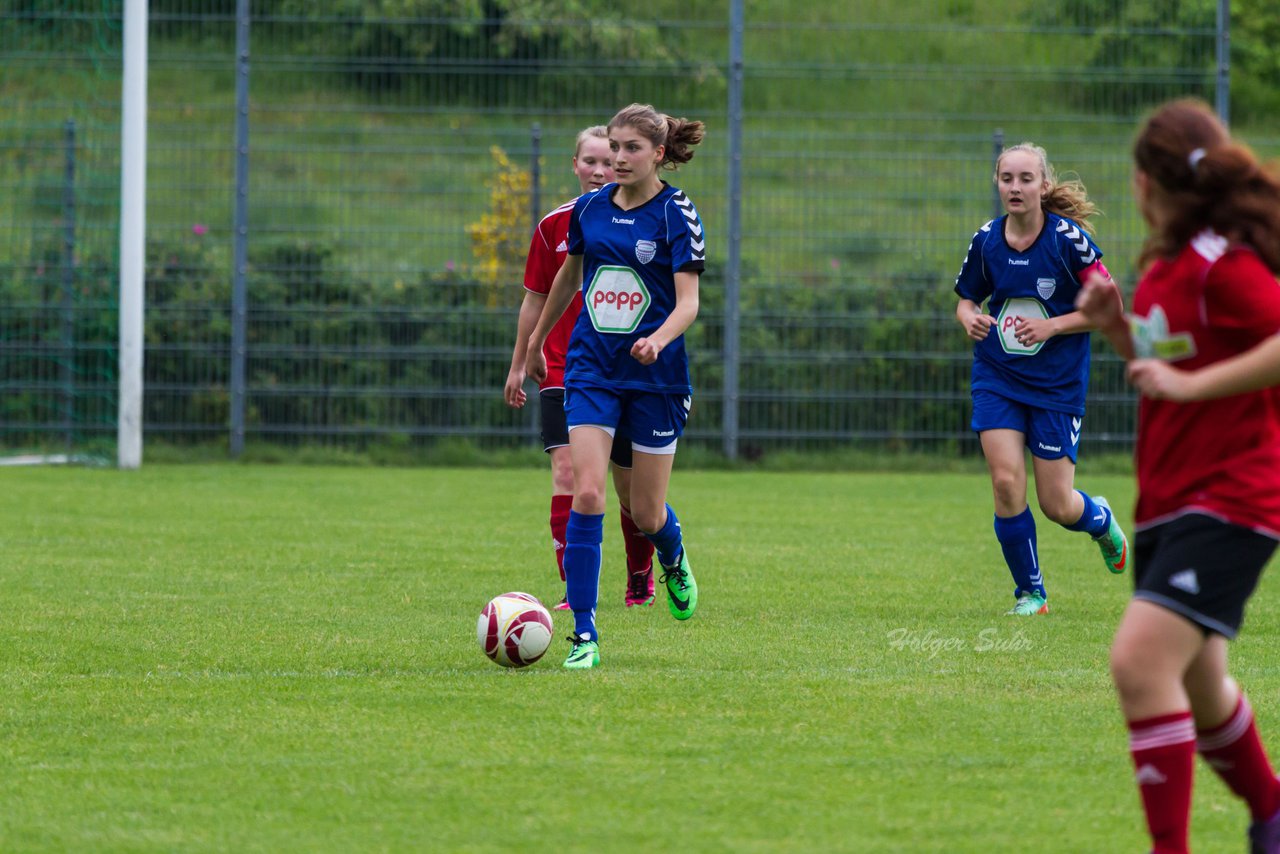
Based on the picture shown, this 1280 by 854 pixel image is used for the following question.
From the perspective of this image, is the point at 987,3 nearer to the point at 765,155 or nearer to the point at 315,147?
the point at 765,155

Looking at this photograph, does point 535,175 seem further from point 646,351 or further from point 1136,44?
point 646,351

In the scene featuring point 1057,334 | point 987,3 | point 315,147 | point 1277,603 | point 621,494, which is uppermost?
point 987,3

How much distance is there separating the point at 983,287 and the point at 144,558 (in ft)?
14.9

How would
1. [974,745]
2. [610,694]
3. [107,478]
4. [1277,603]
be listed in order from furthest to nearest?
[107,478] → [1277,603] → [610,694] → [974,745]

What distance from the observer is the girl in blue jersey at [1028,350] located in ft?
24.2

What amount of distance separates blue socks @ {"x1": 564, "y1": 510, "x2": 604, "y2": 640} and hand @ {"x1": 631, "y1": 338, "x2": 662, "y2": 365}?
2.03 ft

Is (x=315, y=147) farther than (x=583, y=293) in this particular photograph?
Yes

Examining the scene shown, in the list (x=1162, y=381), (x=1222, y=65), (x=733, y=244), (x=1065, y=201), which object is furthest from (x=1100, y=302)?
(x=1222, y=65)

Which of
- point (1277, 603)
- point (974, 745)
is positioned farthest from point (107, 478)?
point (974, 745)

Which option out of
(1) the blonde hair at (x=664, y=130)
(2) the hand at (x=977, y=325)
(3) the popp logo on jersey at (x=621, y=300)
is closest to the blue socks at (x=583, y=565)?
(3) the popp logo on jersey at (x=621, y=300)

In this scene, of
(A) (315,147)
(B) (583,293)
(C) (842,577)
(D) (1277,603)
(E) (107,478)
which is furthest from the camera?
(A) (315,147)

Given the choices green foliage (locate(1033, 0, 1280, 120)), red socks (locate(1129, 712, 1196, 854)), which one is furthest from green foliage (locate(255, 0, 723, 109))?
red socks (locate(1129, 712, 1196, 854))

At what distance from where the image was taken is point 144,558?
354 inches

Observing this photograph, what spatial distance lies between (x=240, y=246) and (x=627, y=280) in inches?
380
